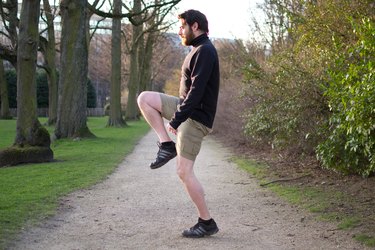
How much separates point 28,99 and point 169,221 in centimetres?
771

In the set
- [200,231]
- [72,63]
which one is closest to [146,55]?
[72,63]

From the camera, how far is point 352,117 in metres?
5.57

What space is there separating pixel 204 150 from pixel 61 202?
10288mm

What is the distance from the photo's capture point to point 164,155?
5.16 meters

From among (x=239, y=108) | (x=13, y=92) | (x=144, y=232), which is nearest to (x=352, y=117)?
(x=144, y=232)

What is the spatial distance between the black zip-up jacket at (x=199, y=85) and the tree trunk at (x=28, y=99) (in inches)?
324

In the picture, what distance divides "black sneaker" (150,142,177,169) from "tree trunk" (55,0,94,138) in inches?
553

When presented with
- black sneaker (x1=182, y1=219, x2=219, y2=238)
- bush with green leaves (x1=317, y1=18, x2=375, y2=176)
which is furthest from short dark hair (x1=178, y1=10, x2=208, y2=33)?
black sneaker (x1=182, y1=219, x2=219, y2=238)

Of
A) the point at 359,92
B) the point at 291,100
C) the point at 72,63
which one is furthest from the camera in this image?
the point at 72,63

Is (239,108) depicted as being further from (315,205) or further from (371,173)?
(315,205)

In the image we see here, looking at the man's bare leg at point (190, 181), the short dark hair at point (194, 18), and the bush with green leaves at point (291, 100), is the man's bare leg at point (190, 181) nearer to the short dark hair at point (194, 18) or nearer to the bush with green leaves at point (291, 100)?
the short dark hair at point (194, 18)

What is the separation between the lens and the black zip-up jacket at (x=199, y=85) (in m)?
4.86

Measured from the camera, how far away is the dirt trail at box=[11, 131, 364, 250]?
5047mm

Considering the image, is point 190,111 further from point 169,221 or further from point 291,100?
point 291,100
